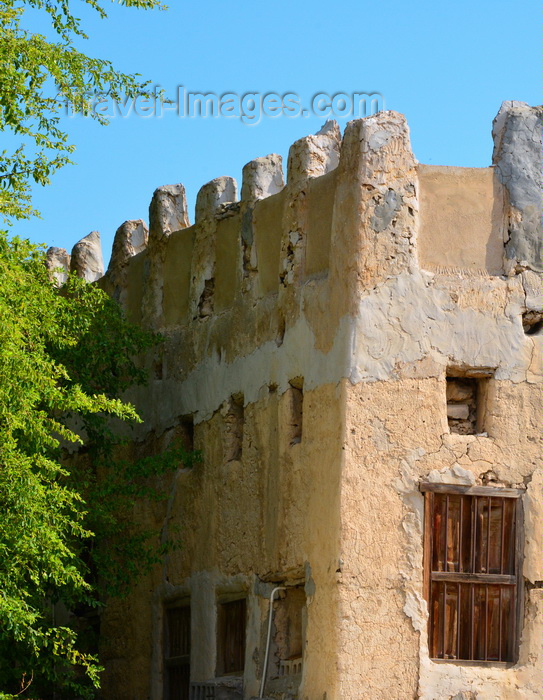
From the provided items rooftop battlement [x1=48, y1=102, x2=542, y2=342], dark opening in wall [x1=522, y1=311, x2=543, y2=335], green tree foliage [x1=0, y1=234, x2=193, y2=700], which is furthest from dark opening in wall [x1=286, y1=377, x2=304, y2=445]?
dark opening in wall [x1=522, y1=311, x2=543, y2=335]

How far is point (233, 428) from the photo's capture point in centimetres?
2008

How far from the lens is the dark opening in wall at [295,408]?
60.2 feet

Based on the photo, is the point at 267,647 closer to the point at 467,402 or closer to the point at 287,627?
the point at 287,627

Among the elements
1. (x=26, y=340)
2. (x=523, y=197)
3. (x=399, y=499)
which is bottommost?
(x=399, y=499)

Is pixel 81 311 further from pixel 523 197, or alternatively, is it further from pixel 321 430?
pixel 523 197

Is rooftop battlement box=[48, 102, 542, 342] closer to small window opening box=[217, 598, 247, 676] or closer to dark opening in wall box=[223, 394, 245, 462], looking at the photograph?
dark opening in wall box=[223, 394, 245, 462]

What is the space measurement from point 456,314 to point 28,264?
5.21 metres

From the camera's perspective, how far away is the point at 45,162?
1861 cm

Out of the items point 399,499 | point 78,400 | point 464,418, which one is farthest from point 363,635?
point 78,400

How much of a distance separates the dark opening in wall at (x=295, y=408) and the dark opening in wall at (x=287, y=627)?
65.4 inches

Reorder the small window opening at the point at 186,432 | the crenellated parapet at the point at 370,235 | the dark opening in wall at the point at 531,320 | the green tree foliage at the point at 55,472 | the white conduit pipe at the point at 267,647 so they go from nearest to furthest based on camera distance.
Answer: the green tree foliage at the point at 55,472, the crenellated parapet at the point at 370,235, the dark opening in wall at the point at 531,320, the white conduit pipe at the point at 267,647, the small window opening at the point at 186,432

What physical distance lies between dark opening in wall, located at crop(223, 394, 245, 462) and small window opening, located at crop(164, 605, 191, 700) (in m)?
2.08

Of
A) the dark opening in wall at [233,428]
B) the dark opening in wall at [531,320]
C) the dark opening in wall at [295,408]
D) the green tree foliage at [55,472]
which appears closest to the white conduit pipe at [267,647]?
the dark opening in wall at [295,408]

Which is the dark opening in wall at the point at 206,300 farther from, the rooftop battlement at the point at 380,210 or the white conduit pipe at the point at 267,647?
the white conduit pipe at the point at 267,647
